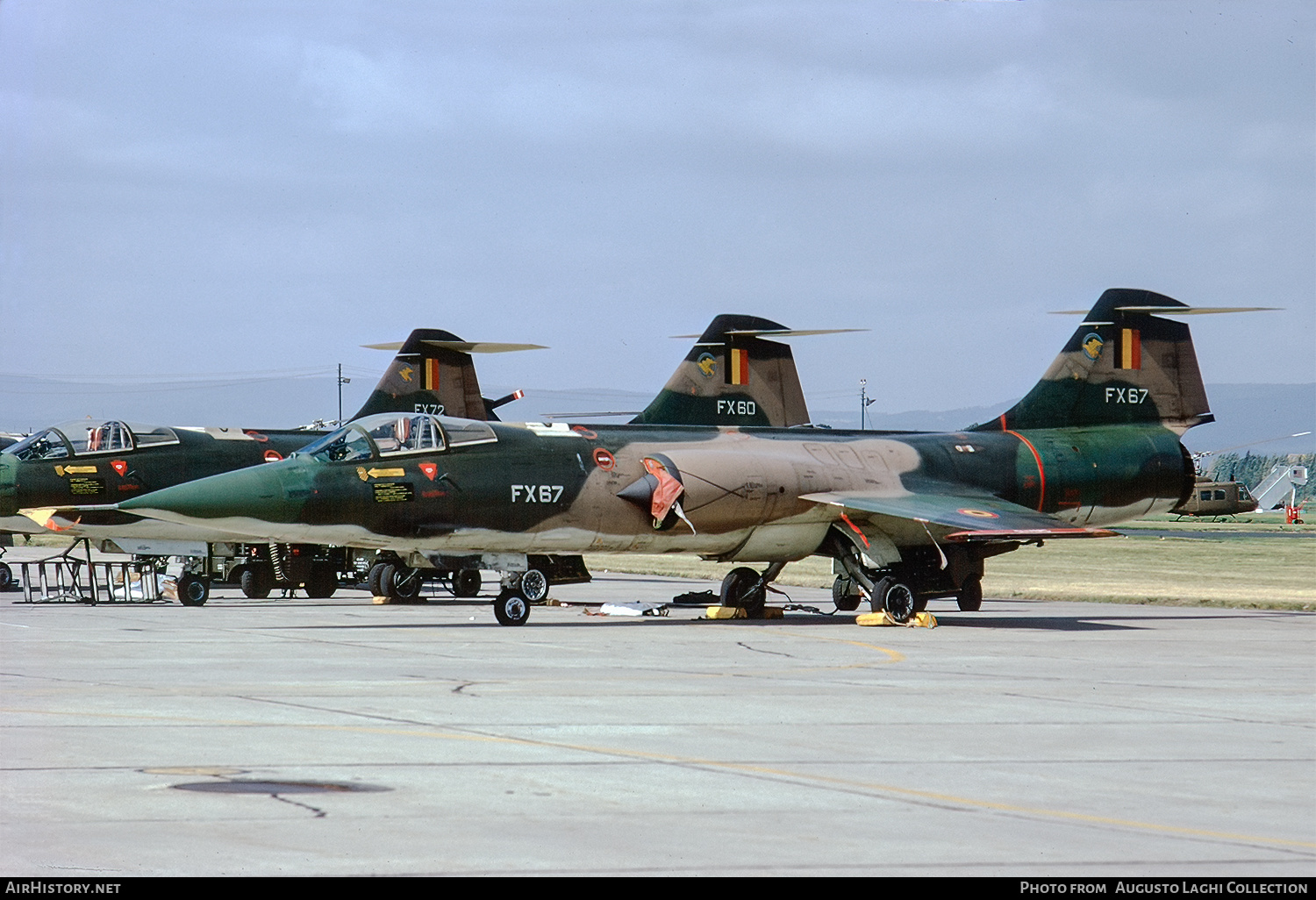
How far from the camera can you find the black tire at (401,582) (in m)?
29.0

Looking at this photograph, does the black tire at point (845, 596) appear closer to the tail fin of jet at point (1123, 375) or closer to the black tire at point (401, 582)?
the tail fin of jet at point (1123, 375)

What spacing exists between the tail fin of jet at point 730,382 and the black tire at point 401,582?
5048 millimetres

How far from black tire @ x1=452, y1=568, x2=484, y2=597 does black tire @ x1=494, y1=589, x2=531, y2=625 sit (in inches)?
358

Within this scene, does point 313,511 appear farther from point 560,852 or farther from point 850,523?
point 560,852

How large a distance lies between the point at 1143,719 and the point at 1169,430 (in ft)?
52.7

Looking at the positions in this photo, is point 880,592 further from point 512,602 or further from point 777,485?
point 512,602

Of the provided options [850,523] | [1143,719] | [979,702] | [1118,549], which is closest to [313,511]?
[850,523]

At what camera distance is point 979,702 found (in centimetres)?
1230

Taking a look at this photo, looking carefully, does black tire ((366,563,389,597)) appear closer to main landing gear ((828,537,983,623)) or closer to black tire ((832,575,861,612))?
black tire ((832,575,861,612))

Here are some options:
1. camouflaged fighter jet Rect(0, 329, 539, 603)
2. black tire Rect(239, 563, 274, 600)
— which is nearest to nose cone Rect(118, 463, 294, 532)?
camouflaged fighter jet Rect(0, 329, 539, 603)

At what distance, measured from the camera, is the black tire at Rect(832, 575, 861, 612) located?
83.6 ft

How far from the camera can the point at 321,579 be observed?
30.6 m

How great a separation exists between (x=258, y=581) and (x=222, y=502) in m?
11.4
